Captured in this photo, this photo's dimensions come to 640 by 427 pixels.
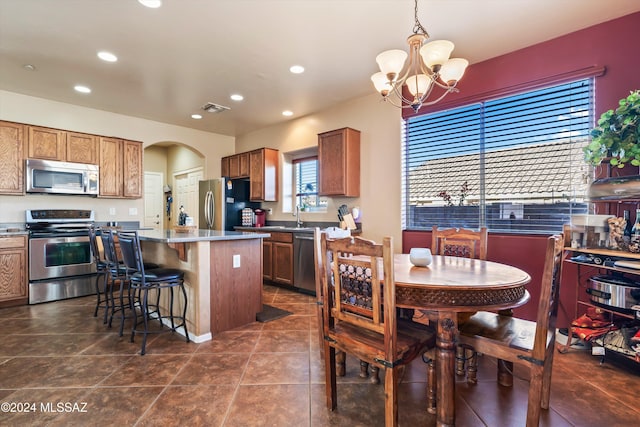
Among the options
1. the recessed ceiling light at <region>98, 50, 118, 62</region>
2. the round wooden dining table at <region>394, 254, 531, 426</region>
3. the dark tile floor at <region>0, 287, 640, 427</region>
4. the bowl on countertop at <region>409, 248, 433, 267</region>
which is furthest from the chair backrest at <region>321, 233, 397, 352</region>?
the recessed ceiling light at <region>98, 50, 118, 62</region>

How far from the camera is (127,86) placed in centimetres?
393

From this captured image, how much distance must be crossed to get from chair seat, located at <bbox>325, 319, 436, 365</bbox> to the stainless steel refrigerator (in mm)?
4240

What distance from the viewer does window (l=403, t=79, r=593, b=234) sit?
2.79m

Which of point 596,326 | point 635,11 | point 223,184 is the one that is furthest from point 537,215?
point 223,184

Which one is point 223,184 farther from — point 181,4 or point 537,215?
point 537,215

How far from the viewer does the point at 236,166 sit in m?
5.96

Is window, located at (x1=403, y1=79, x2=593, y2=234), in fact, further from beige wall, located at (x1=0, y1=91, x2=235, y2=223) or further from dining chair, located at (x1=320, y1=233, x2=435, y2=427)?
beige wall, located at (x1=0, y1=91, x2=235, y2=223)

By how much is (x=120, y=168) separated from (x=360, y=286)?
484cm

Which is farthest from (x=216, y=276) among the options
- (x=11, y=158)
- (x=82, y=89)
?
(x=11, y=158)

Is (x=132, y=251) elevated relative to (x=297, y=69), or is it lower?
lower

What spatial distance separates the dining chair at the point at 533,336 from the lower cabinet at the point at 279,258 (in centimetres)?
296

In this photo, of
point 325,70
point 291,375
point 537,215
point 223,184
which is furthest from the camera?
point 223,184

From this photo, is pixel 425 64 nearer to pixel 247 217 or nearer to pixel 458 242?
pixel 458 242

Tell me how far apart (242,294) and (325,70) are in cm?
261
